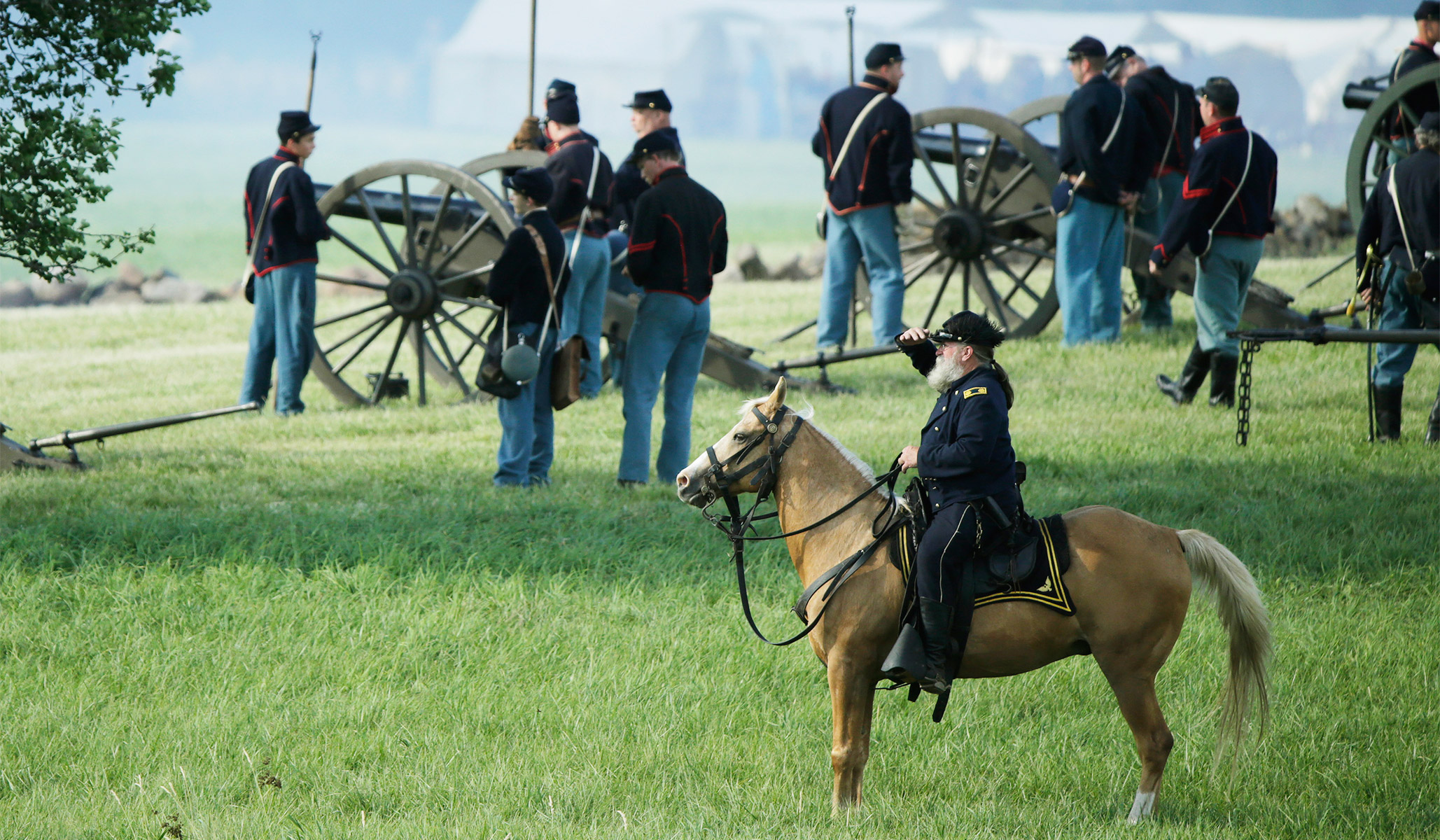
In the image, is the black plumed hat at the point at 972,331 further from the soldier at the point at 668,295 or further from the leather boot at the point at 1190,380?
the leather boot at the point at 1190,380

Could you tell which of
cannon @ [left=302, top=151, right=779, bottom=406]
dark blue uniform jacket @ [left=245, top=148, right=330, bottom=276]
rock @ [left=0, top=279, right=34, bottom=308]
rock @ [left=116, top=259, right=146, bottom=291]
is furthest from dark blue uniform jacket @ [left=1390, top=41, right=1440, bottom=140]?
rock @ [left=0, top=279, right=34, bottom=308]

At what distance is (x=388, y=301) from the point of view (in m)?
8.76

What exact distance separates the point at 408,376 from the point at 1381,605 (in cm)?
846

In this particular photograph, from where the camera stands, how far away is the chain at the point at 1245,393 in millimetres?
6402

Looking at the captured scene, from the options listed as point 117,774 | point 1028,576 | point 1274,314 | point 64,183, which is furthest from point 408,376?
point 1028,576

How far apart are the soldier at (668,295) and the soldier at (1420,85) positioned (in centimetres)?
507

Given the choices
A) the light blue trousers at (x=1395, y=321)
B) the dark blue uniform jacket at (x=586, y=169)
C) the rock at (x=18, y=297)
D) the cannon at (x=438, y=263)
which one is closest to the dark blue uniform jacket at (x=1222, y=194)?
the light blue trousers at (x=1395, y=321)

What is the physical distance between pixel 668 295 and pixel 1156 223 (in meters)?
5.48

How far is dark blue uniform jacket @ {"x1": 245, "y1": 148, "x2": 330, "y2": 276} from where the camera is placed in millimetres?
8562

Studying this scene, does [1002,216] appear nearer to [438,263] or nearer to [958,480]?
[438,263]

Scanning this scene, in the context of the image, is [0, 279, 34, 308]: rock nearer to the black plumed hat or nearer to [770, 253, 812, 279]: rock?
[770, 253, 812, 279]: rock

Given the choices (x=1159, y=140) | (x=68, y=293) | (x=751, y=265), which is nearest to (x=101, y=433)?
(x=1159, y=140)

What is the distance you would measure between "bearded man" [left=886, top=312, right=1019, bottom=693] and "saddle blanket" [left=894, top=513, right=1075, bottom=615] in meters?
0.05

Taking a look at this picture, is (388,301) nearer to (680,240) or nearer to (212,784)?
(680,240)
